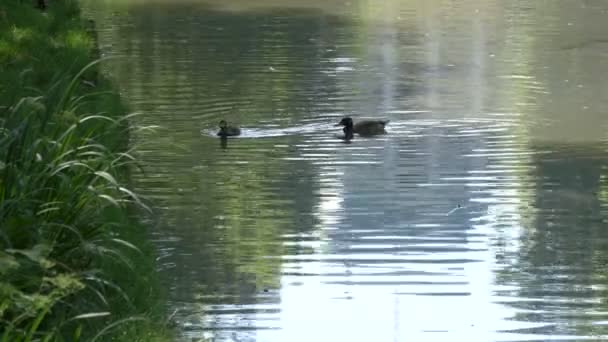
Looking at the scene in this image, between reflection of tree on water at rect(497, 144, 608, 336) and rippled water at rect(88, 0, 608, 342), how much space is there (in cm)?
3

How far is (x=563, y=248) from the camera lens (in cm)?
1239

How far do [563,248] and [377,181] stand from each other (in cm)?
307

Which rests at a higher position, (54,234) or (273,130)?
(54,234)

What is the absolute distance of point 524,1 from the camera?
36000 millimetres

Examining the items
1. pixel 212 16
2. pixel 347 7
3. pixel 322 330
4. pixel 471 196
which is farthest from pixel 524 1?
pixel 322 330

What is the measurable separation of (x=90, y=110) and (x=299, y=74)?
349 inches

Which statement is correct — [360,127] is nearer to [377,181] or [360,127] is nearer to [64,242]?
[377,181]

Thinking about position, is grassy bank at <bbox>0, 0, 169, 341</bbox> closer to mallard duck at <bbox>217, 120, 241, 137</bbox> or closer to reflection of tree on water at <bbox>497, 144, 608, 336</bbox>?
reflection of tree on water at <bbox>497, 144, 608, 336</bbox>

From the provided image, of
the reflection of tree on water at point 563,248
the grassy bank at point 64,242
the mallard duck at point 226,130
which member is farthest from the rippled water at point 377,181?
the grassy bank at point 64,242

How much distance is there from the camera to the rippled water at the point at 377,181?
10.4 m

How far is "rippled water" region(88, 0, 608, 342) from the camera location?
1041 centimetres

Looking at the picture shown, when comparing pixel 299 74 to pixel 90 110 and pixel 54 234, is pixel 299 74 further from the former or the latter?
pixel 54 234

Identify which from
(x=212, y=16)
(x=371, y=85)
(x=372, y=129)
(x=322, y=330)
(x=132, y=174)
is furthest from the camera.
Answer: (x=212, y=16)

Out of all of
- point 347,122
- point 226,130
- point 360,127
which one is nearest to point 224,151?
point 226,130
